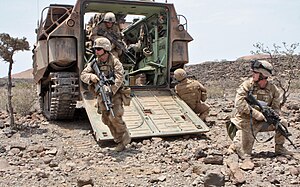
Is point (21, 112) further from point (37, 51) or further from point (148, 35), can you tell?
point (148, 35)

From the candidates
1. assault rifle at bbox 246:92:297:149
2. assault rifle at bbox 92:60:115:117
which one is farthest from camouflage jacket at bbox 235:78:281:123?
assault rifle at bbox 92:60:115:117

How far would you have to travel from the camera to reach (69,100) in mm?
7762

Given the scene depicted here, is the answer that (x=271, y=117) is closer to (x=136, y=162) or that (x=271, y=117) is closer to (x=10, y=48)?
(x=136, y=162)

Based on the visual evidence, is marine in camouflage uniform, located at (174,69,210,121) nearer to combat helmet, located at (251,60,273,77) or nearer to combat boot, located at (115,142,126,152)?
combat boot, located at (115,142,126,152)

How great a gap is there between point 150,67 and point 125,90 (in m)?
3.15

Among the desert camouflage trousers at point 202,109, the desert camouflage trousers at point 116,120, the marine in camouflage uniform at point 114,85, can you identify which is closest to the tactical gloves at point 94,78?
the marine in camouflage uniform at point 114,85

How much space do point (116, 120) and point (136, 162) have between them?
85 centimetres

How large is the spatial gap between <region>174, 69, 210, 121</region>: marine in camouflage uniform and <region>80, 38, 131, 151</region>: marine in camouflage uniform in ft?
7.34

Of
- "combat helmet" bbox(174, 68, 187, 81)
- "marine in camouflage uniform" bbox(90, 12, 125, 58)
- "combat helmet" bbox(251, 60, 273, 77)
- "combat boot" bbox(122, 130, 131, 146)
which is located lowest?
"combat boot" bbox(122, 130, 131, 146)

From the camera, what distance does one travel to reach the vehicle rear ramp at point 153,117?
269 inches

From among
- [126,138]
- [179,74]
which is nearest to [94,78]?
[126,138]

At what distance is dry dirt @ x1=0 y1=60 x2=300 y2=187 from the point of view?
4574 mm

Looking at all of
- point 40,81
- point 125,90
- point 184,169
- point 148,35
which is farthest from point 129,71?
point 184,169

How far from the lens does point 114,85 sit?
6031 mm
